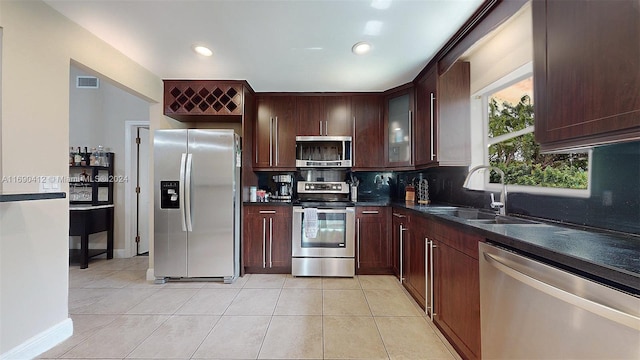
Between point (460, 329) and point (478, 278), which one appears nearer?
point (478, 278)

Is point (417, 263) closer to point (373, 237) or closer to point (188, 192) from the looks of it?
point (373, 237)

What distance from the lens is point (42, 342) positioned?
1699 mm

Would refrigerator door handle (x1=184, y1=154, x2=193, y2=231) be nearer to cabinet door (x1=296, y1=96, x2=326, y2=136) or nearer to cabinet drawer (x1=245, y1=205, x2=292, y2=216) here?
cabinet drawer (x1=245, y1=205, x2=292, y2=216)

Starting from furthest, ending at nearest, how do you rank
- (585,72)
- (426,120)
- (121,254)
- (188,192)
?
(121,254)
(188,192)
(426,120)
(585,72)

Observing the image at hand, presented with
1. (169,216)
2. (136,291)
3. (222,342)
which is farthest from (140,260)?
(222,342)

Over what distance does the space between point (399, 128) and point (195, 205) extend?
268 cm

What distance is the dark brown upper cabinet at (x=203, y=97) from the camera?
3.07m

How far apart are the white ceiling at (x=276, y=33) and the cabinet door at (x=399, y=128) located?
14.3 inches

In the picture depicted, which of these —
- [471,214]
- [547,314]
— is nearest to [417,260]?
[471,214]

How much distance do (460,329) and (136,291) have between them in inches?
122

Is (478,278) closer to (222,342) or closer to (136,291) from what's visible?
(222,342)

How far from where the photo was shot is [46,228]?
5.73ft

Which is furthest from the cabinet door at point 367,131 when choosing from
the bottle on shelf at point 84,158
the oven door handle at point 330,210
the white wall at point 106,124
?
the bottle on shelf at point 84,158

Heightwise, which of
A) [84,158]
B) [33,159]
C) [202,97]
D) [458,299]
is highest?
[202,97]
